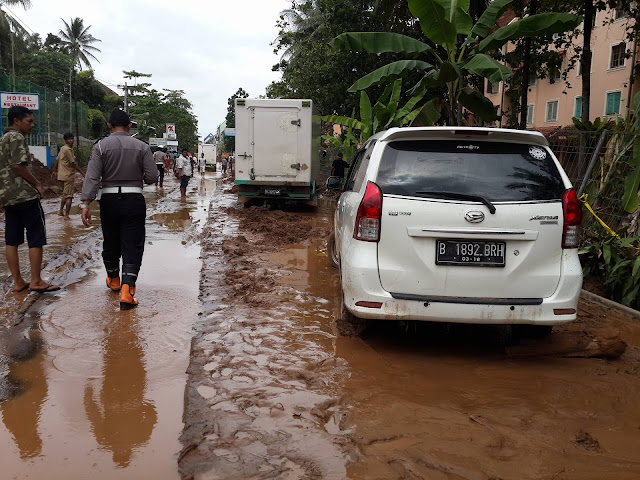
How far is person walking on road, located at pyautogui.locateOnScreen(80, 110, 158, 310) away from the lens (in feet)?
18.0

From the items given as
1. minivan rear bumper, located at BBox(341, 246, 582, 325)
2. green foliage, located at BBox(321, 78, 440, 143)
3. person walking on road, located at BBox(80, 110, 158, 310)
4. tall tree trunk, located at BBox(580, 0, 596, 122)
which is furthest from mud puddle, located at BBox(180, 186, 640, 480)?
tall tree trunk, located at BBox(580, 0, 596, 122)

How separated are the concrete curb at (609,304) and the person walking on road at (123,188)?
499 cm

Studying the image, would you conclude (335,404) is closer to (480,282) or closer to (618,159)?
(480,282)

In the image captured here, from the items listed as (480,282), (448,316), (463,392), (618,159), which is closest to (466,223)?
(480,282)

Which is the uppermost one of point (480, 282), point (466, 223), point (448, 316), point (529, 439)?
point (466, 223)

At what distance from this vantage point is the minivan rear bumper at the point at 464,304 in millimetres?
4070

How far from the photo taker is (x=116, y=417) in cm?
333

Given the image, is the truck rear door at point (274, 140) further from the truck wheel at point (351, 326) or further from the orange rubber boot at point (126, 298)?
the truck wheel at point (351, 326)

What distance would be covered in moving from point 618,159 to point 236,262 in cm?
534

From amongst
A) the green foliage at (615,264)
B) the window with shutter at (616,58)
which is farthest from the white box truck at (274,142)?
the window with shutter at (616,58)

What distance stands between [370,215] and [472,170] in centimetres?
86

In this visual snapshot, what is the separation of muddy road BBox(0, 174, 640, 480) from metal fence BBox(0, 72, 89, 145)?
61.5ft

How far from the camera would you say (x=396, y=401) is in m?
3.62

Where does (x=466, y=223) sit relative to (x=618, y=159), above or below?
below
